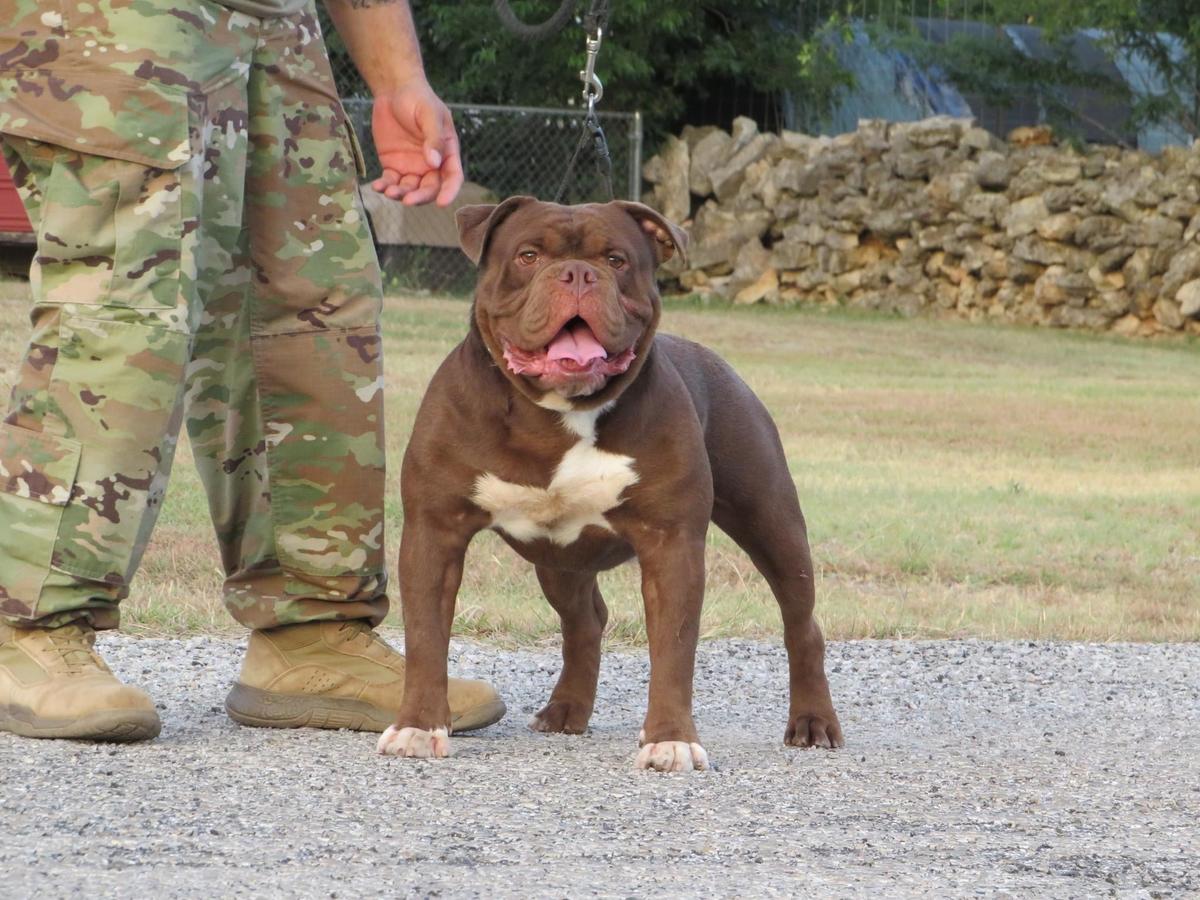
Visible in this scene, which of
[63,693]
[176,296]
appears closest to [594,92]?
[176,296]

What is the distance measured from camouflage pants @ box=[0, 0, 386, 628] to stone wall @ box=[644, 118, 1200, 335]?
53.2 feet

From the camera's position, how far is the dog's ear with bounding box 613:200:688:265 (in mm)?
3949

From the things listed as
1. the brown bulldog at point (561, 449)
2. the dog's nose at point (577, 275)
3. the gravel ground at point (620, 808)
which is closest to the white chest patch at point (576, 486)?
the brown bulldog at point (561, 449)

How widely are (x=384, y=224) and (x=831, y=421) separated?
967 cm

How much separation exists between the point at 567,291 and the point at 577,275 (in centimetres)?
4

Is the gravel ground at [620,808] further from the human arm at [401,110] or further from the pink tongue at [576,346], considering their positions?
the human arm at [401,110]

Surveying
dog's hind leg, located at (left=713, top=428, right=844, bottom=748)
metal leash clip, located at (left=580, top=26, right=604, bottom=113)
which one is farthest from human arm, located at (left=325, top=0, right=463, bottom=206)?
dog's hind leg, located at (left=713, top=428, right=844, bottom=748)

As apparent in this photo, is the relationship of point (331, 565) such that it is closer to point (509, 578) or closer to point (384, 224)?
point (509, 578)

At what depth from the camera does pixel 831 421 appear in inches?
473

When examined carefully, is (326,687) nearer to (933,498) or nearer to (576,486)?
(576,486)

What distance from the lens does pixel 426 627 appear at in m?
3.76

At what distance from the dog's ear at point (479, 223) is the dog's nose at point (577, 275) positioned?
0.27 meters

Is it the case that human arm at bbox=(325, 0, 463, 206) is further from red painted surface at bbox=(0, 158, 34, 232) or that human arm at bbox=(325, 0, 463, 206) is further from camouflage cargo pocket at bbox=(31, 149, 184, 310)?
red painted surface at bbox=(0, 158, 34, 232)

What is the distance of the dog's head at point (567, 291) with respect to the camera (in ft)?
12.0
